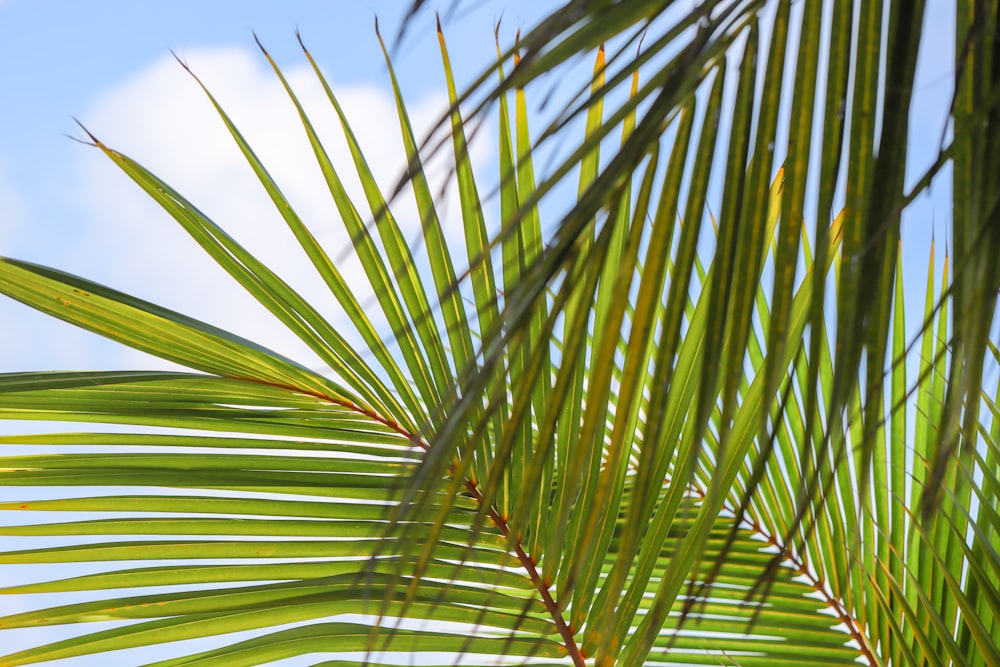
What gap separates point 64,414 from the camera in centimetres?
92

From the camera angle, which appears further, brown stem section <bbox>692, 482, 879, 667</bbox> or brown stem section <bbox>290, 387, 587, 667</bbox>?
brown stem section <bbox>692, 482, 879, 667</bbox>

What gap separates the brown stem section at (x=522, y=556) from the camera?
820mm

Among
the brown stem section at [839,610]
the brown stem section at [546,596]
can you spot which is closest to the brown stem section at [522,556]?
the brown stem section at [546,596]

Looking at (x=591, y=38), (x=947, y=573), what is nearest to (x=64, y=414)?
(x=591, y=38)

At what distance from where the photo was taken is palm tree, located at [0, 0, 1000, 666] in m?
0.32

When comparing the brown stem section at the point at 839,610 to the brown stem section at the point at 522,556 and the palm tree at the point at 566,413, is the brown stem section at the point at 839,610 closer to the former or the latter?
the palm tree at the point at 566,413

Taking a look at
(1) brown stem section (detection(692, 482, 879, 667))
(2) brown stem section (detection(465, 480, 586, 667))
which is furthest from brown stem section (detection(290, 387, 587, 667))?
(1) brown stem section (detection(692, 482, 879, 667))

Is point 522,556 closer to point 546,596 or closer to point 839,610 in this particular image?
point 546,596

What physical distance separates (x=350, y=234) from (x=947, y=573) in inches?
28.1

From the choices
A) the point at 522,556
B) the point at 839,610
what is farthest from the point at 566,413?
the point at 839,610

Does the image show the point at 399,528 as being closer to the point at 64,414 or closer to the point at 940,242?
the point at 64,414

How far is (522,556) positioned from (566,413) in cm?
15

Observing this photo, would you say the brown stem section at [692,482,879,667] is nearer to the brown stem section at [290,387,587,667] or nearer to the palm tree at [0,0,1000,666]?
the palm tree at [0,0,1000,666]

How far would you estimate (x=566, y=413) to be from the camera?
0.92 m
